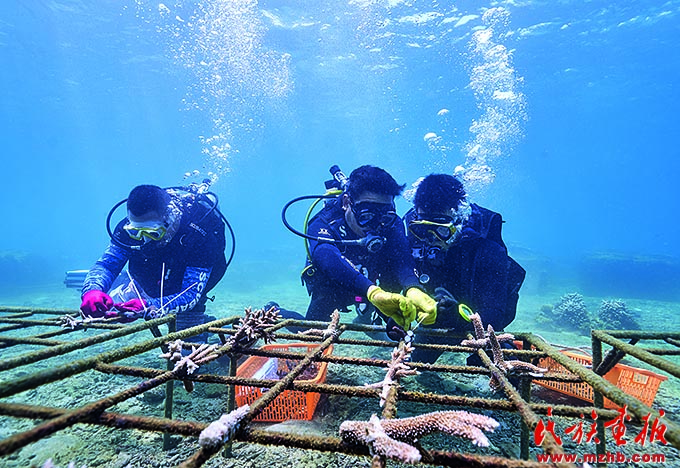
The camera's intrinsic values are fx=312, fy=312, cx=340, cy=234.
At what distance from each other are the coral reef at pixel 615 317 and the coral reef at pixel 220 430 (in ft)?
43.3

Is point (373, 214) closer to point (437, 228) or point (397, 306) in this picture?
point (437, 228)

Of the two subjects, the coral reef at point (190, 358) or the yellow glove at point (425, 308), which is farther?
the yellow glove at point (425, 308)

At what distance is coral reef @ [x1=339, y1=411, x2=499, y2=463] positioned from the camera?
989 mm

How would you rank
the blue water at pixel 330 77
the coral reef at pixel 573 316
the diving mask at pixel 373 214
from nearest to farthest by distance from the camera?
the diving mask at pixel 373 214, the coral reef at pixel 573 316, the blue water at pixel 330 77

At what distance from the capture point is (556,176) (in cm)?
11312

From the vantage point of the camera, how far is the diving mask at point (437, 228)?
14.4 ft

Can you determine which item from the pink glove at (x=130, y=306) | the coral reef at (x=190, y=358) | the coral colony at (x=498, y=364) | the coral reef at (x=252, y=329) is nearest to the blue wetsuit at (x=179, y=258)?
the pink glove at (x=130, y=306)

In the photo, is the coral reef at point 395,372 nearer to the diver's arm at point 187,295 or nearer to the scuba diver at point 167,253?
the diver's arm at point 187,295

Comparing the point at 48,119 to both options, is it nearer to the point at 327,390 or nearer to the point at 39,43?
the point at 39,43

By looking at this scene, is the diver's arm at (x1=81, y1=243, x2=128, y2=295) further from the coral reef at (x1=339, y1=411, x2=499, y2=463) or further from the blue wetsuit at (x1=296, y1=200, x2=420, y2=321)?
the coral reef at (x1=339, y1=411, x2=499, y2=463)

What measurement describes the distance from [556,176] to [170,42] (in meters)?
127

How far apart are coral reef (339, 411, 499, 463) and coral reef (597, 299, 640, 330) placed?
41.7 ft

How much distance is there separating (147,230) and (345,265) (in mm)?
3119

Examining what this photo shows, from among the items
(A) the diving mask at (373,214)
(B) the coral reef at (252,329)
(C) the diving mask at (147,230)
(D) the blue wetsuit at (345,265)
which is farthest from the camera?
(C) the diving mask at (147,230)
